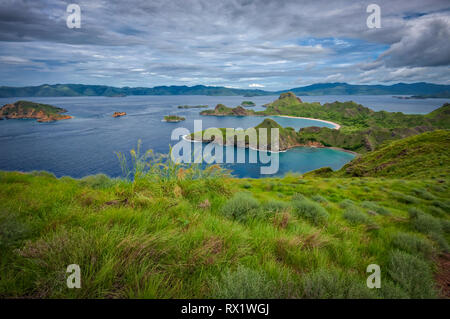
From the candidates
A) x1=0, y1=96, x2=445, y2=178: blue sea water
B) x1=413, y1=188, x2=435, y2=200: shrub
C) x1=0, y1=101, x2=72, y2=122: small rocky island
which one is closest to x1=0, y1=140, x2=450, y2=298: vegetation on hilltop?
x1=413, y1=188, x2=435, y2=200: shrub

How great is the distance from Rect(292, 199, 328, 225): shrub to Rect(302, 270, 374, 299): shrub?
8.78 feet

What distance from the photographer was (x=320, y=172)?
3794 cm

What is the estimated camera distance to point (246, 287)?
2.03 m

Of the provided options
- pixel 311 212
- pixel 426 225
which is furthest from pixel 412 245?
pixel 426 225

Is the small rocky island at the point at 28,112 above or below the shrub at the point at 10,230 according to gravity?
above

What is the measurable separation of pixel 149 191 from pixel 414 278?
5058 millimetres

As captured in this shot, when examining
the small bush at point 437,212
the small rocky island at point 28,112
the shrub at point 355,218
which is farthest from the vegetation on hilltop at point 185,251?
the small rocky island at point 28,112

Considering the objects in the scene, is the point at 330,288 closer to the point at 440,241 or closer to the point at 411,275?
the point at 411,275

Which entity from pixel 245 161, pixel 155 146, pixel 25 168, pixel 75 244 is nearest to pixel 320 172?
pixel 75 244

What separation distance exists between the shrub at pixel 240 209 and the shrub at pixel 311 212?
4.37ft

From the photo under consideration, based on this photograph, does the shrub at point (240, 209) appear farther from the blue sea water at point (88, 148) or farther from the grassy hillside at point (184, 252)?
the blue sea water at point (88, 148)

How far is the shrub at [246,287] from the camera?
1.96 meters

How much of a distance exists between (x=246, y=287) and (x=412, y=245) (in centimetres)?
369

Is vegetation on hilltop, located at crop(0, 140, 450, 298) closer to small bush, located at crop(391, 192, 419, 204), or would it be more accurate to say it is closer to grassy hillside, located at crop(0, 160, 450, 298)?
grassy hillside, located at crop(0, 160, 450, 298)
